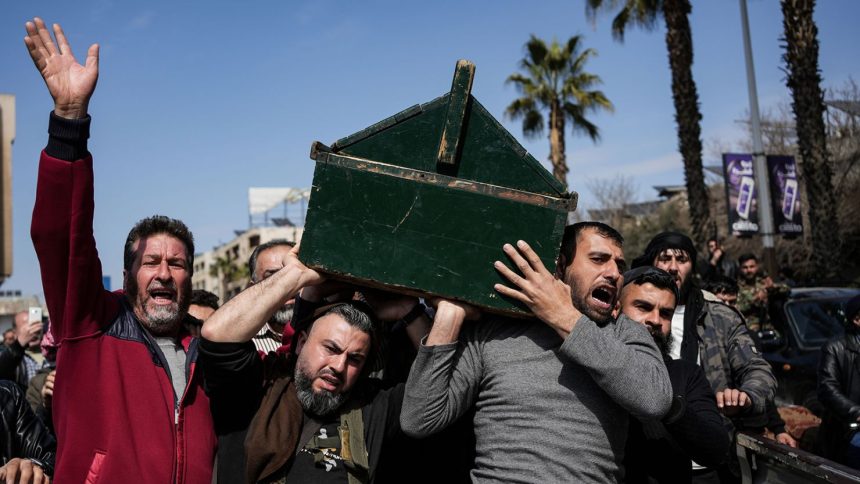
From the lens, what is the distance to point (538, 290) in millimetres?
2318

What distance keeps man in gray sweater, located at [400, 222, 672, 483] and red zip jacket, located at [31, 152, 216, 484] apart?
842 mm

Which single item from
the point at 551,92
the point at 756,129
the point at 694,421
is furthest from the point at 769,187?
the point at 694,421

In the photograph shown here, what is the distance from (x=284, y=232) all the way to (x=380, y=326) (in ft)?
183

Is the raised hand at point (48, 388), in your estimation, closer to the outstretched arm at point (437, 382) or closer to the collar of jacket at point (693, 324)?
the outstretched arm at point (437, 382)

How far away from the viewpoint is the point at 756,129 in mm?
12695

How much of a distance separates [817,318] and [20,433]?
7.18m

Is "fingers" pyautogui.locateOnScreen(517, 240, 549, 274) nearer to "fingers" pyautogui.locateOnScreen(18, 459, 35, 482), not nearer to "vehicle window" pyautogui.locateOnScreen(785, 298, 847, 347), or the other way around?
"fingers" pyautogui.locateOnScreen(18, 459, 35, 482)

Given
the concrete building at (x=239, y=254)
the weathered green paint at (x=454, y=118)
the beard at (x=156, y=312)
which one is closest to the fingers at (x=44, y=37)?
the beard at (x=156, y=312)

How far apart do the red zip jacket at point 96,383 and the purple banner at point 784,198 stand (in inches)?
505

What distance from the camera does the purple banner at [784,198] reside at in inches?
520

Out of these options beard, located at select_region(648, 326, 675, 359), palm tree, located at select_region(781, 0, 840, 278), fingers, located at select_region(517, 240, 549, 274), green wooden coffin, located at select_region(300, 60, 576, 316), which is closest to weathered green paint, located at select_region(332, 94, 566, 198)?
green wooden coffin, located at select_region(300, 60, 576, 316)

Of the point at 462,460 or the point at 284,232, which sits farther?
the point at 284,232

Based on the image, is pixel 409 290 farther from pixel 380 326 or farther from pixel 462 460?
pixel 462 460

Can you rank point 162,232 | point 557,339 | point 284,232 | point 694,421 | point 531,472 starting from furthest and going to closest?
point 284,232 → point 162,232 → point 694,421 → point 557,339 → point 531,472
